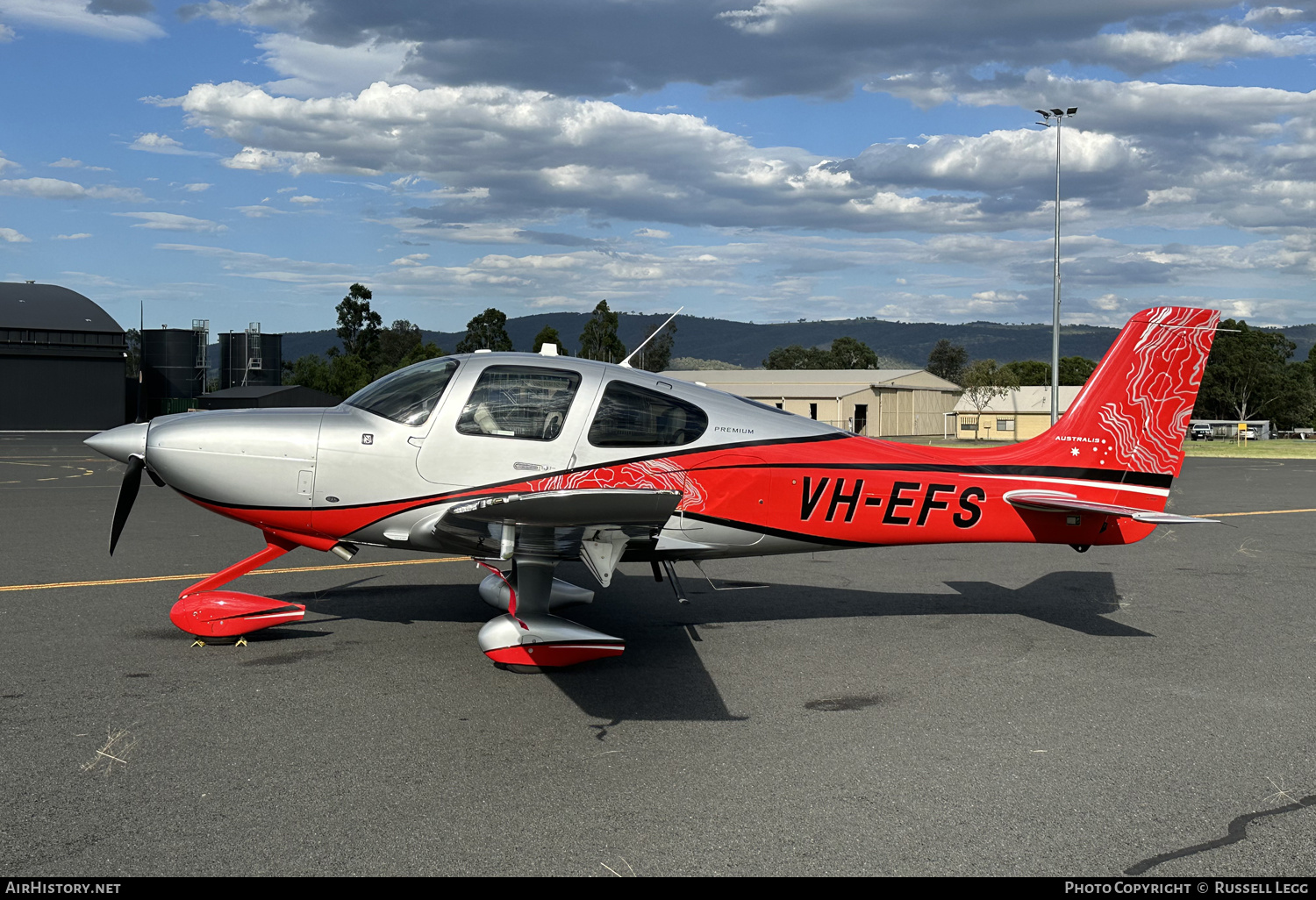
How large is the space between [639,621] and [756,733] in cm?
291

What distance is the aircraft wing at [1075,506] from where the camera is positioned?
714 centimetres

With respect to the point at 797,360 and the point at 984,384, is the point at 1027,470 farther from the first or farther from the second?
the point at 797,360

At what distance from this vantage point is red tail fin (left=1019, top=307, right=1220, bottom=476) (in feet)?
26.7

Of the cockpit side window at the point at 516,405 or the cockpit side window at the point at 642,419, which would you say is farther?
the cockpit side window at the point at 642,419

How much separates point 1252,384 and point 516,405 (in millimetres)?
110004

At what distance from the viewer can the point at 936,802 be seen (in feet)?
14.5

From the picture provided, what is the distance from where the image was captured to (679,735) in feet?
17.6

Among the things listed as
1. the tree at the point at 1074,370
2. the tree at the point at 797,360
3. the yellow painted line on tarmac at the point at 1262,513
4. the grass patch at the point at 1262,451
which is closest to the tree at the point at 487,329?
the tree at the point at 797,360

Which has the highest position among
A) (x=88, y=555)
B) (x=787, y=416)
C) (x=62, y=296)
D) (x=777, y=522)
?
(x=62, y=296)

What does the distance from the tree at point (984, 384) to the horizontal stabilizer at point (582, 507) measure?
82872 mm

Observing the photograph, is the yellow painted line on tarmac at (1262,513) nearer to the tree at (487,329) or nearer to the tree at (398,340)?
the tree at (487,329)

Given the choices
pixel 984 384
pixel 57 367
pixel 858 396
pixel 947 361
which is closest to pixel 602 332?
pixel 858 396
